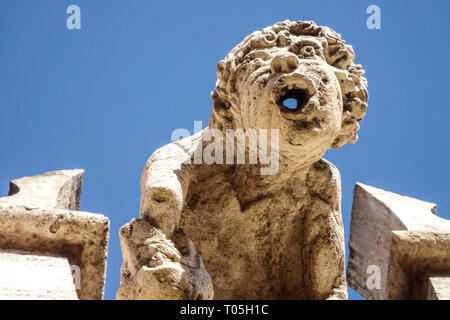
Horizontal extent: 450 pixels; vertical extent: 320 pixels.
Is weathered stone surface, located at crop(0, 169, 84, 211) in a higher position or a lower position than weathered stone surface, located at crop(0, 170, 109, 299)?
higher

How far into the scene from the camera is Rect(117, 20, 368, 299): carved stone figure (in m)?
4.70

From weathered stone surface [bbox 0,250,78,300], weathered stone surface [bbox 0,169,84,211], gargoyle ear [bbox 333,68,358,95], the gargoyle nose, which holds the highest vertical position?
the gargoyle nose

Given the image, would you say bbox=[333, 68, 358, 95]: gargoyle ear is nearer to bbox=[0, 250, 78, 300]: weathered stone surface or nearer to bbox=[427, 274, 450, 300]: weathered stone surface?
bbox=[427, 274, 450, 300]: weathered stone surface

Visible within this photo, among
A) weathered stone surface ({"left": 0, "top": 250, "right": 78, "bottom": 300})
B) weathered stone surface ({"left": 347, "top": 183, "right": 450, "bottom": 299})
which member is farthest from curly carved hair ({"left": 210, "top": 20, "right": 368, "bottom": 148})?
weathered stone surface ({"left": 0, "top": 250, "right": 78, "bottom": 300})

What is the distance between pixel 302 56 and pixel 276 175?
2.21ft

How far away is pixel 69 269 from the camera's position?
16.1 feet

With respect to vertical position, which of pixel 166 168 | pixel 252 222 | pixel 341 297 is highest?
pixel 166 168

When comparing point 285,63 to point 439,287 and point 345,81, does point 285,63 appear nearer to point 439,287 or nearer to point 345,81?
point 345,81

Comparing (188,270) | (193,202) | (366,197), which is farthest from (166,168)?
(366,197)

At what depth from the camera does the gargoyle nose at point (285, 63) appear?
185 inches

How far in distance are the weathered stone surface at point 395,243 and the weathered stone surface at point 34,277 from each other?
6.22 ft

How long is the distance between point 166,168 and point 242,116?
0.50m

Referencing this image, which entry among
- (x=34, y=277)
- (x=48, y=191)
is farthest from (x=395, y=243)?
(x=48, y=191)
